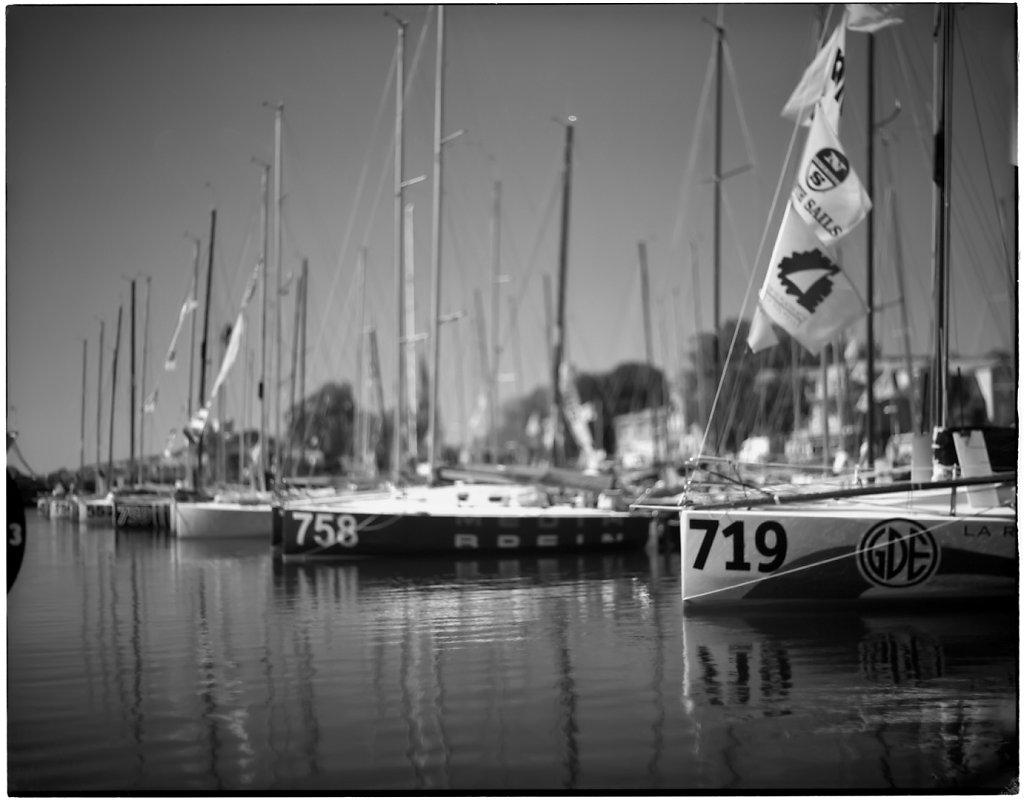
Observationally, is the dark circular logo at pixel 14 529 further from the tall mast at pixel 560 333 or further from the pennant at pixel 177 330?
the tall mast at pixel 560 333

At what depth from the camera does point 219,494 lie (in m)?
18.9

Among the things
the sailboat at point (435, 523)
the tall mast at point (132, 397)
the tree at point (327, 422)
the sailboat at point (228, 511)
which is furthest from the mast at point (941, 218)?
the tree at point (327, 422)

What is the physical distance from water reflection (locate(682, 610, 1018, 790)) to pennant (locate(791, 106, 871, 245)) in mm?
2792

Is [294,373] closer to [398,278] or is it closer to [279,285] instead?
[279,285]

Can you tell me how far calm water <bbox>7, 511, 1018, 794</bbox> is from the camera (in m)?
5.26

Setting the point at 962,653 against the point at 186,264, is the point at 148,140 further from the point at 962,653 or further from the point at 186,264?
the point at 962,653

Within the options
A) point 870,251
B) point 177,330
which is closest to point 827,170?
point 870,251

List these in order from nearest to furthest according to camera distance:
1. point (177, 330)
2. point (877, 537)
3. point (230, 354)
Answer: point (877, 537) < point (177, 330) < point (230, 354)

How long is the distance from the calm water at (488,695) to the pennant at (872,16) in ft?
13.6

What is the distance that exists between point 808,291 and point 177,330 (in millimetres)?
6122

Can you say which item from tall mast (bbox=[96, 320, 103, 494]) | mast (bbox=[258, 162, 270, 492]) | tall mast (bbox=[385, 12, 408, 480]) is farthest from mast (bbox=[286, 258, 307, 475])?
tall mast (bbox=[96, 320, 103, 494])

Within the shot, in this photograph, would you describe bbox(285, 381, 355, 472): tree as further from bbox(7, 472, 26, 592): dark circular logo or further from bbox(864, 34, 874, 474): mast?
bbox(7, 472, 26, 592): dark circular logo

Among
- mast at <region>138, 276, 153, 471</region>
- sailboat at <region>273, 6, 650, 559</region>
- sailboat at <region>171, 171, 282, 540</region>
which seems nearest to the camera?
mast at <region>138, 276, 153, 471</region>

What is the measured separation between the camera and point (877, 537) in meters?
8.73
